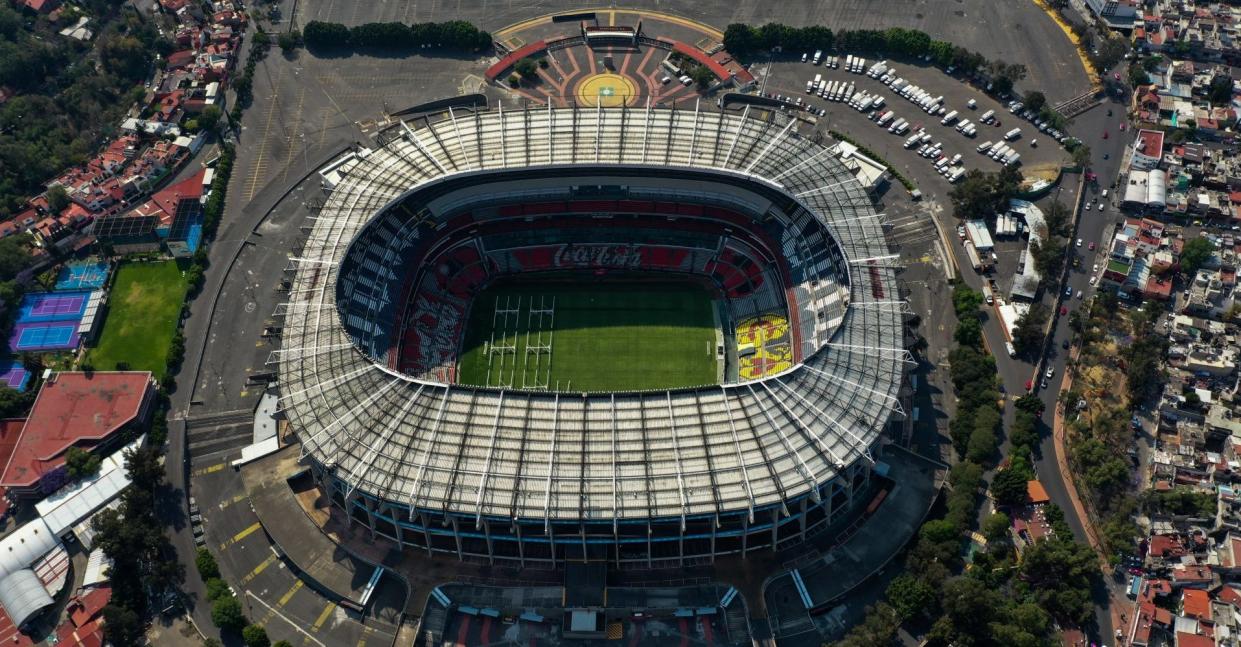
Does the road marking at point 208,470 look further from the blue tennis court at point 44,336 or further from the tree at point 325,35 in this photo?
the tree at point 325,35

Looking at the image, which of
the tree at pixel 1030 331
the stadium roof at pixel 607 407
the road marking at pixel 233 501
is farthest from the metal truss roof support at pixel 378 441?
the tree at pixel 1030 331

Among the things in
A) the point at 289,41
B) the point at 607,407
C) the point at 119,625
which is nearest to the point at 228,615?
the point at 119,625

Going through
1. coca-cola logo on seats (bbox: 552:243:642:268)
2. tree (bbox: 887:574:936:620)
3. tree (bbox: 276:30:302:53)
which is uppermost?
tree (bbox: 276:30:302:53)

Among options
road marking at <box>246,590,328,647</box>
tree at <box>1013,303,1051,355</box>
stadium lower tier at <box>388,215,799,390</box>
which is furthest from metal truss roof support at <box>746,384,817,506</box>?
road marking at <box>246,590,328,647</box>

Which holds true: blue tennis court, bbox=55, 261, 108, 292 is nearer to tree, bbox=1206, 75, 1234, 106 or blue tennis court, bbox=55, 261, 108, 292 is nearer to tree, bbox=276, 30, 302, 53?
tree, bbox=276, 30, 302, 53

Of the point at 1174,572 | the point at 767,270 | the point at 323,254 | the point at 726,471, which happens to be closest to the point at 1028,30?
the point at 767,270

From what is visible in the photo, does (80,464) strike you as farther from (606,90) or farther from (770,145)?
(770,145)
